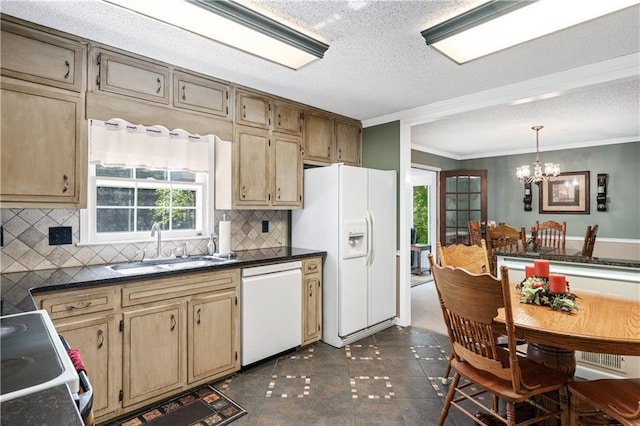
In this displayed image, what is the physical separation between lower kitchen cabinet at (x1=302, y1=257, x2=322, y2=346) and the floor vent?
223 centimetres

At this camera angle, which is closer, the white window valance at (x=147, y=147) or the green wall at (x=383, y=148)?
the white window valance at (x=147, y=147)

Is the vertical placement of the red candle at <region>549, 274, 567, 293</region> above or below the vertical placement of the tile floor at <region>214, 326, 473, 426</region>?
above

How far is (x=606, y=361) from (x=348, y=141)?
10.3 feet

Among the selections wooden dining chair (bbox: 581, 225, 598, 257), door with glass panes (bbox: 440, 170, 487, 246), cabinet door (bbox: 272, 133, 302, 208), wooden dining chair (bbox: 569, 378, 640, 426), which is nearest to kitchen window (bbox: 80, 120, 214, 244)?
cabinet door (bbox: 272, 133, 302, 208)

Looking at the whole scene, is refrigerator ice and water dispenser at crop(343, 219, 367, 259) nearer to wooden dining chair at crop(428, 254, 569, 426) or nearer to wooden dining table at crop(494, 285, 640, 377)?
wooden dining chair at crop(428, 254, 569, 426)

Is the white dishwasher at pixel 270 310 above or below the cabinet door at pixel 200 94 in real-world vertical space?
below

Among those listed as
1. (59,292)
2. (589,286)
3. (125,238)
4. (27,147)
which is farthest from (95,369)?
(589,286)

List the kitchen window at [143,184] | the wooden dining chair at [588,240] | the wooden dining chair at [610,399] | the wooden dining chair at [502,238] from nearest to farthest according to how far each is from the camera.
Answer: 1. the wooden dining chair at [610,399]
2. the kitchen window at [143,184]
3. the wooden dining chair at [588,240]
4. the wooden dining chair at [502,238]

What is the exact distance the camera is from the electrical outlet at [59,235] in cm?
229

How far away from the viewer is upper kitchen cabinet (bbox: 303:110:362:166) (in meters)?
3.64

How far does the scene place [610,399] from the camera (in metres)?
1.46

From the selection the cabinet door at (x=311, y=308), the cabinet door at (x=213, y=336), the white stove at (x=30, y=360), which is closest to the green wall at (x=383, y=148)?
the cabinet door at (x=311, y=308)

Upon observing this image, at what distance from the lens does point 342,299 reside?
327cm

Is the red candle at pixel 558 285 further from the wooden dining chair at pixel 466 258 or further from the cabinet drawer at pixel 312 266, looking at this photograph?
the cabinet drawer at pixel 312 266
